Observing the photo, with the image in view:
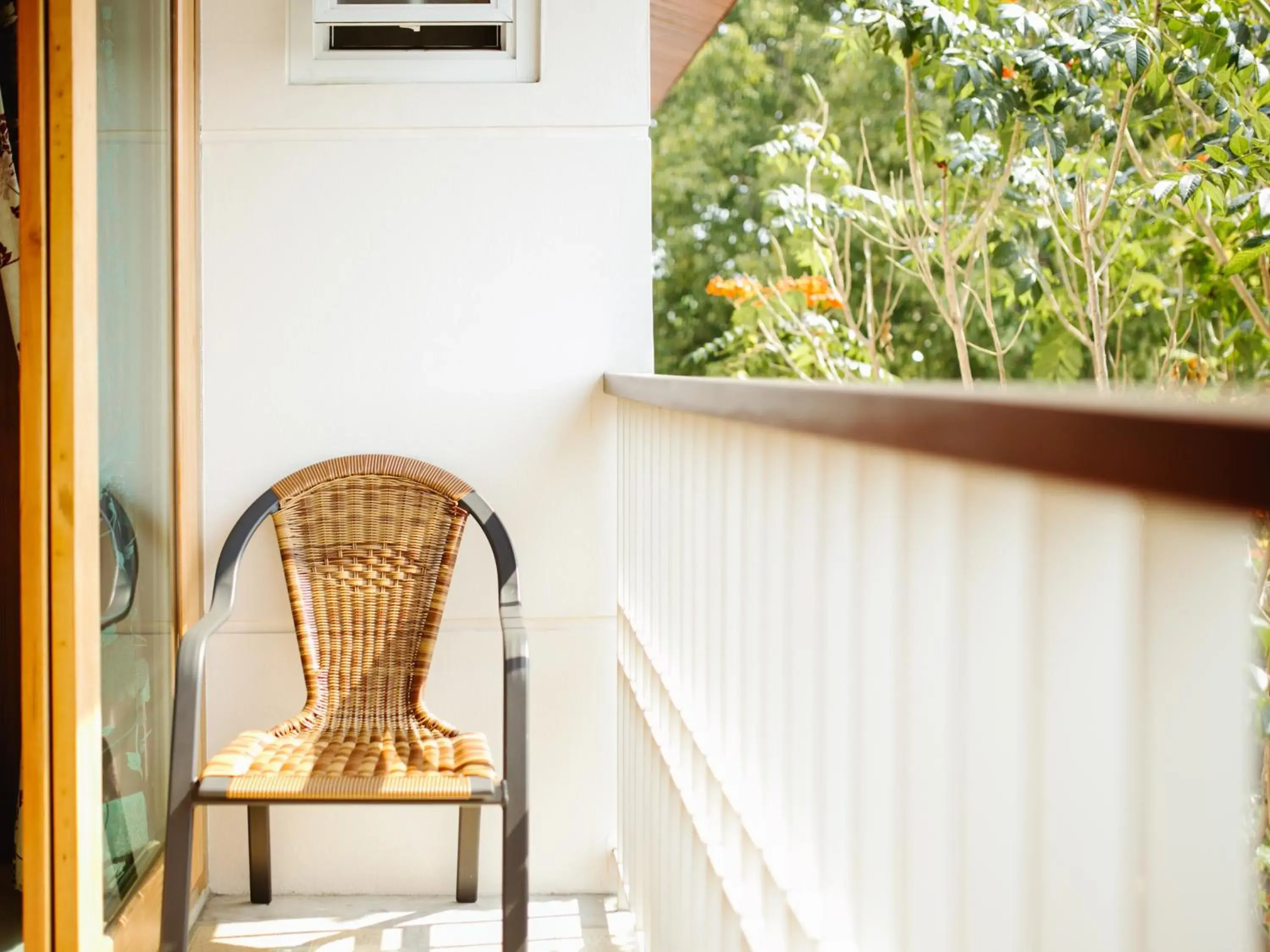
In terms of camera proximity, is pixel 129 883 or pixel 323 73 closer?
pixel 129 883

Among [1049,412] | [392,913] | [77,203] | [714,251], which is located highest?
[714,251]

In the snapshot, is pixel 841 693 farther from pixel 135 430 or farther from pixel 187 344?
pixel 187 344

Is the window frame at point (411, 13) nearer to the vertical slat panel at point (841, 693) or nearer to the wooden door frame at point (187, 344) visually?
the wooden door frame at point (187, 344)

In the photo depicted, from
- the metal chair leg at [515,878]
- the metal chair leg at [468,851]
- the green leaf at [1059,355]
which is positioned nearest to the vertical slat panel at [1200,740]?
the metal chair leg at [515,878]

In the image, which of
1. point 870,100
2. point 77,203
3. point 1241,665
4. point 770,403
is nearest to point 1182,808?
point 1241,665

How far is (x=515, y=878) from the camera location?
2047 mm

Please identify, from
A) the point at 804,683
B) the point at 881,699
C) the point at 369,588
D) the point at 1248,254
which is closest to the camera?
the point at 881,699

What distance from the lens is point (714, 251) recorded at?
43.1 ft

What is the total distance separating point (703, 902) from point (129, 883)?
46.8 inches

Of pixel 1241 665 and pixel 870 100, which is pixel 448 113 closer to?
pixel 1241 665

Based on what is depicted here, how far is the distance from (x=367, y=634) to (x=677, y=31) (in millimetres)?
2187

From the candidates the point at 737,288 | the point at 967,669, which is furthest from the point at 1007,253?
the point at 967,669

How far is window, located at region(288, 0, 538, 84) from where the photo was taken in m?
2.67

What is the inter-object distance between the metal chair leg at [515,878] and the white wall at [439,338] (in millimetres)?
708
